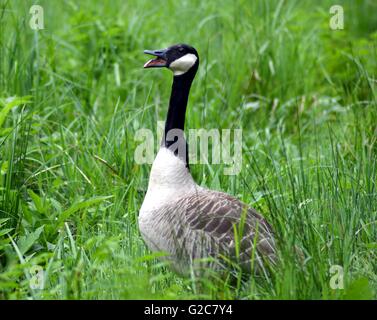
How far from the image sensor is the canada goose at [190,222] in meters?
4.05

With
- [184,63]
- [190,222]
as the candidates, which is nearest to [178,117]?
[184,63]

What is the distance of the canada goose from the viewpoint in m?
4.05

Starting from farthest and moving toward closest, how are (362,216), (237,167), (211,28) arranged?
(211,28) → (237,167) → (362,216)

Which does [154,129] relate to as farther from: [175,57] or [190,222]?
[190,222]

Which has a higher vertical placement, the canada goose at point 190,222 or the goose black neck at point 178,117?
the goose black neck at point 178,117

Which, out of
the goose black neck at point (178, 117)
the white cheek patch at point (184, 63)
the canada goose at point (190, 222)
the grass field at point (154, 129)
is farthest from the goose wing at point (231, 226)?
the white cheek patch at point (184, 63)

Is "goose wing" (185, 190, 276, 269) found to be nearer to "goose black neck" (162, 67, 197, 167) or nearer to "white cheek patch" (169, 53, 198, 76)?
"goose black neck" (162, 67, 197, 167)

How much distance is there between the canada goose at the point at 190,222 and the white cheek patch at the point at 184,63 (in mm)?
49

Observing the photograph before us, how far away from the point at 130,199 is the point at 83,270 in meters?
1.00

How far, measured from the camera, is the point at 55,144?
5.61 m

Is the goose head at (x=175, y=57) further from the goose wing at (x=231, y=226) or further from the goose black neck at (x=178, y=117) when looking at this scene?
the goose wing at (x=231, y=226)

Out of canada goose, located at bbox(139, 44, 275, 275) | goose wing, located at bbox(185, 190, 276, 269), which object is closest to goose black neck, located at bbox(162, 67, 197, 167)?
canada goose, located at bbox(139, 44, 275, 275)
